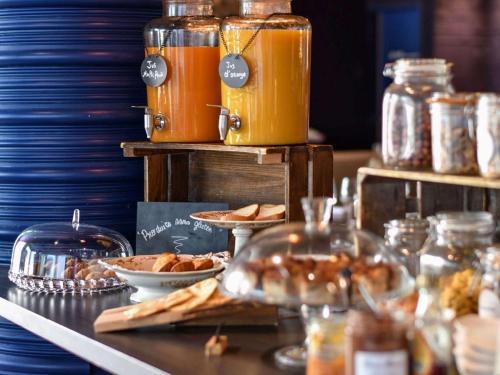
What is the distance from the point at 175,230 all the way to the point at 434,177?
1042 mm

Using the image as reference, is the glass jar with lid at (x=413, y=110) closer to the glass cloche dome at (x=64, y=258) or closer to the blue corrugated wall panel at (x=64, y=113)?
the glass cloche dome at (x=64, y=258)

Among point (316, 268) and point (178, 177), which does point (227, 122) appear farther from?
point (316, 268)

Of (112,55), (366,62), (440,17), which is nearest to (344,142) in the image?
(366,62)

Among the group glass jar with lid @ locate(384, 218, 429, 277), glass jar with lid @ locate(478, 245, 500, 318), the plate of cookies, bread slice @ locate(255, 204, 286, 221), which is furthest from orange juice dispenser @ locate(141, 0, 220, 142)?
glass jar with lid @ locate(478, 245, 500, 318)

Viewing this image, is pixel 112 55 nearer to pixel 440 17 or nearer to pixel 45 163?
pixel 45 163

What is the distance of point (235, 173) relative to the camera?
9.87 ft

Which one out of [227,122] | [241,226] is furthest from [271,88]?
[241,226]

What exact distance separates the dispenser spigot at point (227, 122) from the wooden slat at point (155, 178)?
1.39 feet

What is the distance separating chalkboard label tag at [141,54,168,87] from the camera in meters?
2.81

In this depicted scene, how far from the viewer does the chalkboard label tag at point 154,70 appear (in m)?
2.81

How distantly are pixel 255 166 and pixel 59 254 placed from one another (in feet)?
1.94

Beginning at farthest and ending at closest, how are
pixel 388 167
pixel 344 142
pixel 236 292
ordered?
1. pixel 344 142
2. pixel 388 167
3. pixel 236 292

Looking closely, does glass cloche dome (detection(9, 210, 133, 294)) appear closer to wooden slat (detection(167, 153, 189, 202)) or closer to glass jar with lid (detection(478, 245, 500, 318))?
wooden slat (detection(167, 153, 189, 202))

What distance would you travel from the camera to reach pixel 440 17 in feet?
25.1
